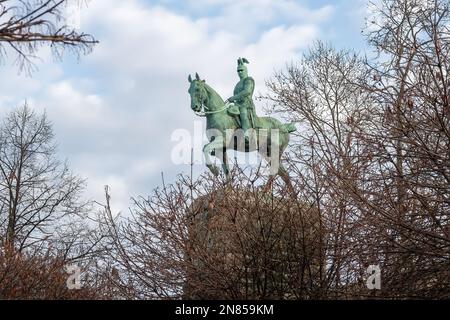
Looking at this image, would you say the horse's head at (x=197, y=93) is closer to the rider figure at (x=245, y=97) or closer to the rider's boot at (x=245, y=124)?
the rider figure at (x=245, y=97)

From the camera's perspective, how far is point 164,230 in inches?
412

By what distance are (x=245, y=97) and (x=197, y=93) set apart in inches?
49.2

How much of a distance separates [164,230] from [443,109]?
4359 millimetres

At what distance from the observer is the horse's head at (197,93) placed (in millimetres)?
17453

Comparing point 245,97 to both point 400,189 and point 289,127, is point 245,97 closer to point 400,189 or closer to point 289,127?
point 289,127

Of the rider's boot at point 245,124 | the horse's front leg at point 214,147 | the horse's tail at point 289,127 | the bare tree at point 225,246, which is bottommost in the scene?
the bare tree at point 225,246

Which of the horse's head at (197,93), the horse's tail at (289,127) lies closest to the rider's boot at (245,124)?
the horse's head at (197,93)

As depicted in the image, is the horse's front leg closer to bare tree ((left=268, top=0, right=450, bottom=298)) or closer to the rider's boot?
the rider's boot

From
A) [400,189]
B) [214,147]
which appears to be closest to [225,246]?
[400,189]

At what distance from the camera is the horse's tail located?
1948cm

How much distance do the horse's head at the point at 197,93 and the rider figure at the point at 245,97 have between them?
827 mm

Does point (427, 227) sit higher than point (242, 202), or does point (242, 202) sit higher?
point (242, 202)

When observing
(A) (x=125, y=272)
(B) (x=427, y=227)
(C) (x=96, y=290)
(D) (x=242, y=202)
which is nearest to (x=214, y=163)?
(C) (x=96, y=290)
